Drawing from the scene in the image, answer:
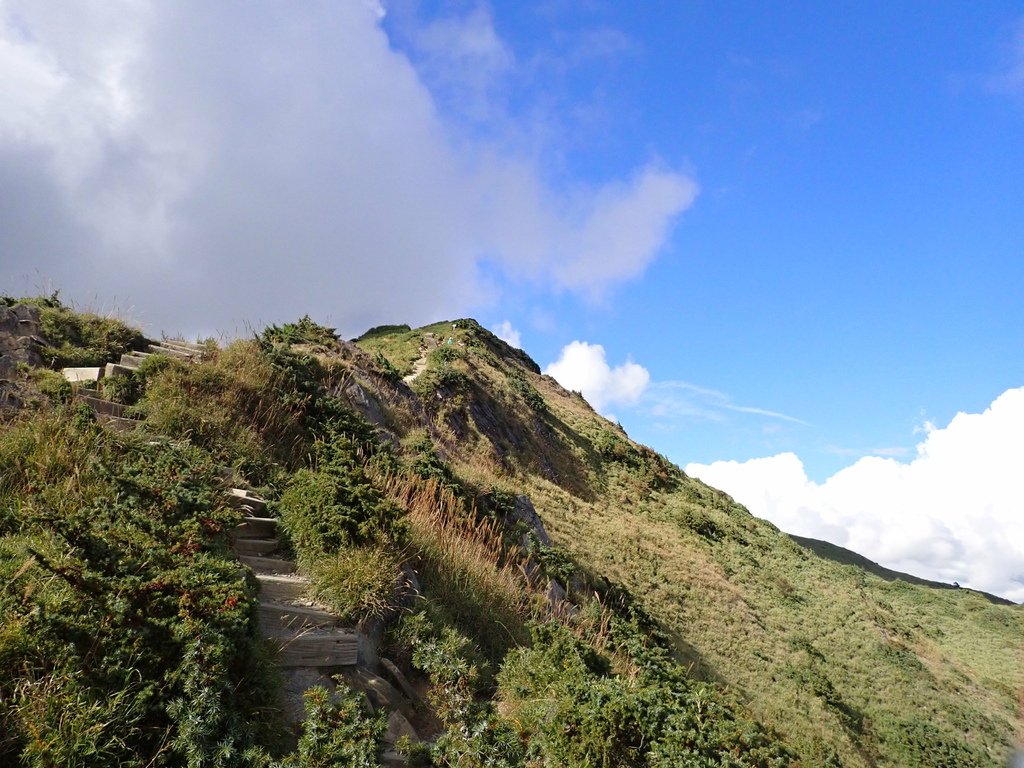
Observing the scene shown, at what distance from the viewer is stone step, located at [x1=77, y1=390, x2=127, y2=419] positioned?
6.77m

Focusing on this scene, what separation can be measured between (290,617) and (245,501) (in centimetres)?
197

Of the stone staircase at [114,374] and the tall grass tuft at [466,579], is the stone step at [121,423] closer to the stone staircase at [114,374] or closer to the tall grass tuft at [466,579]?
the stone staircase at [114,374]

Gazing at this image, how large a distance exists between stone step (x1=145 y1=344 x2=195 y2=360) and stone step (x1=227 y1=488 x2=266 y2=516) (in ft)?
12.1

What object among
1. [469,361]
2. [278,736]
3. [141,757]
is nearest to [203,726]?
[141,757]

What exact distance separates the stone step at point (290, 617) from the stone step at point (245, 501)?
1.58m

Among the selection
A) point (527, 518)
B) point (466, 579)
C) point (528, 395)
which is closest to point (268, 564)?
point (466, 579)

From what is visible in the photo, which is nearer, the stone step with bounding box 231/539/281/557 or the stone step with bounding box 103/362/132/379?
the stone step with bounding box 231/539/281/557

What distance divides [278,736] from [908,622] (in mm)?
32966

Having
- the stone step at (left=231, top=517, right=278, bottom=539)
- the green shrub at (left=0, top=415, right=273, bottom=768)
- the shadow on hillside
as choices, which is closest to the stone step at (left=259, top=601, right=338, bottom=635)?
the green shrub at (left=0, top=415, right=273, bottom=768)

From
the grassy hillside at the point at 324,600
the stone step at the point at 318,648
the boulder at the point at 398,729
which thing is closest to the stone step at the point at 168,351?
the grassy hillside at the point at 324,600

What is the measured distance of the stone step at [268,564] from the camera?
5562mm

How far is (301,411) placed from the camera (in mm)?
9047

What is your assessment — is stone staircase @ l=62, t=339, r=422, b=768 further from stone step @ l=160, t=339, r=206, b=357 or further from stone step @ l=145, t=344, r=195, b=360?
stone step @ l=160, t=339, r=206, b=357

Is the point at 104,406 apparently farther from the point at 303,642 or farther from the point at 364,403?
the point at 364,403
